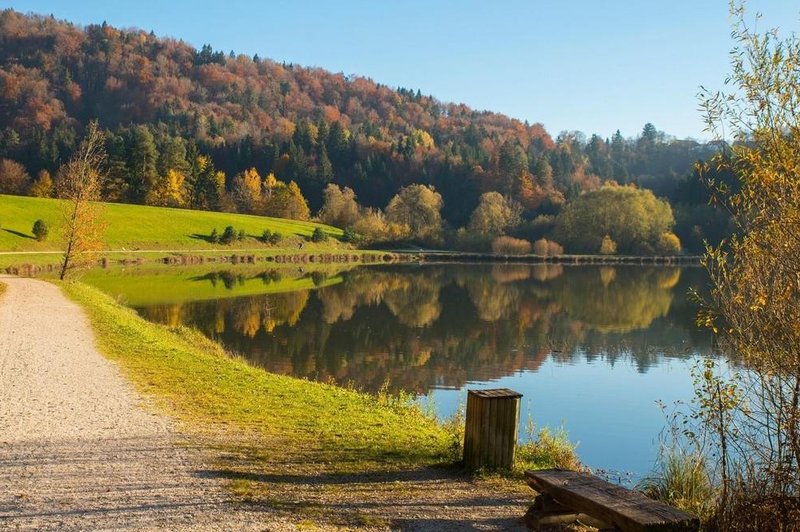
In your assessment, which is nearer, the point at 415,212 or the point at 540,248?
the point at 540,248

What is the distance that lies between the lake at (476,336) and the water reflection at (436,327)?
0.23ft

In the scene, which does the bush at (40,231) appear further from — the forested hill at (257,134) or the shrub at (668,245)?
the shrub at (668,245)

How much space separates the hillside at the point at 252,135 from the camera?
342ft

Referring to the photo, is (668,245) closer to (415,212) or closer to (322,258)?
(415,212)

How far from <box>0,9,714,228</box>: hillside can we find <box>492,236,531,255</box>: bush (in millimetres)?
16307

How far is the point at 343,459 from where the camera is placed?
927 cm

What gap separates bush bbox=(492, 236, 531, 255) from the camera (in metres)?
90.1

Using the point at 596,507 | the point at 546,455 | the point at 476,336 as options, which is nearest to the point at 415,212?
the point at 476,336

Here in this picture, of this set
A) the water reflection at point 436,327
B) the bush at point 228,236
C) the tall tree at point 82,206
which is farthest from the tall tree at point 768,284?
the bush at point 228,236

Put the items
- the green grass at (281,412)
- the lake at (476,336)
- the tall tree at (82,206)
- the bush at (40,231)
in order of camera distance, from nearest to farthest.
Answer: the green grass at (281,412), the lake at (476,336), the tall tree at (82,206), the bush at (40,231)

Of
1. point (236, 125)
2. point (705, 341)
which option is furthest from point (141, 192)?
point (705, 341)

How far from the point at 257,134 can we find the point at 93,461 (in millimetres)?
134983

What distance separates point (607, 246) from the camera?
89062mm

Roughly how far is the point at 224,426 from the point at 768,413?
7.43 metres
